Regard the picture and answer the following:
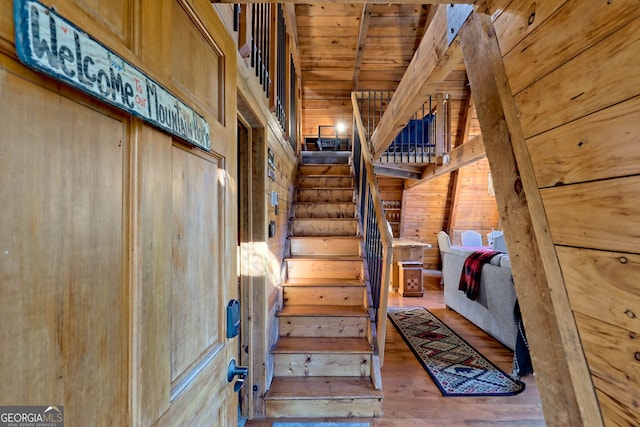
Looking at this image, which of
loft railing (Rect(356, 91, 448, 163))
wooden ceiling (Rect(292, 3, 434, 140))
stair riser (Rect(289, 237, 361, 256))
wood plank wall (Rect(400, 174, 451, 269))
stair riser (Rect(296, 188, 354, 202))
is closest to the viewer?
stair riser (Rect(289, 237, 361, 256))

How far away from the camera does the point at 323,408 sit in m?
2.06

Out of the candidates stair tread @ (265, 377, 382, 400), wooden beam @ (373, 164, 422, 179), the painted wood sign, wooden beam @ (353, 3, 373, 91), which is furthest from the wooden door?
wooden beam @ (373, 164, 422, 179)

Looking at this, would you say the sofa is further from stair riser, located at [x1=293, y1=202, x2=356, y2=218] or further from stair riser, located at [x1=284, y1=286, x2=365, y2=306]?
stair riser, located at [x1=293, y1=202, x2=356, y2=218]

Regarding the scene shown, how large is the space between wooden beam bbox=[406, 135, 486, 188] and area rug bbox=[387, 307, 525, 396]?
7.87ft

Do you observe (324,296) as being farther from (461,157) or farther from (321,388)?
(461,157)

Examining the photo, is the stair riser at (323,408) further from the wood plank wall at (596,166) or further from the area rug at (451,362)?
the wood plank wall at (596,166)

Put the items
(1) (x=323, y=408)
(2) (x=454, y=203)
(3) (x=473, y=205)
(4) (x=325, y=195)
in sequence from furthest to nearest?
(3) (x=473, y=205) → (2) (x=454, y=203) → (4) (x=325, y=195) → (1) (x=323, y=408)

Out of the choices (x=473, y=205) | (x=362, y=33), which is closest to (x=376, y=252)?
(x=362, y=33)

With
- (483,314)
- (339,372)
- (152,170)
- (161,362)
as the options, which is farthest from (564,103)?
(483,314)

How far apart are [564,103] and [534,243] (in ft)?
1.28

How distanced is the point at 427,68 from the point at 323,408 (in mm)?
2257

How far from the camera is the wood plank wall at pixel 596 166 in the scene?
20.1 inches

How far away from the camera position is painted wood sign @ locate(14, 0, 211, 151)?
343 mm

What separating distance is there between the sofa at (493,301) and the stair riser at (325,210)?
68.3 inches
